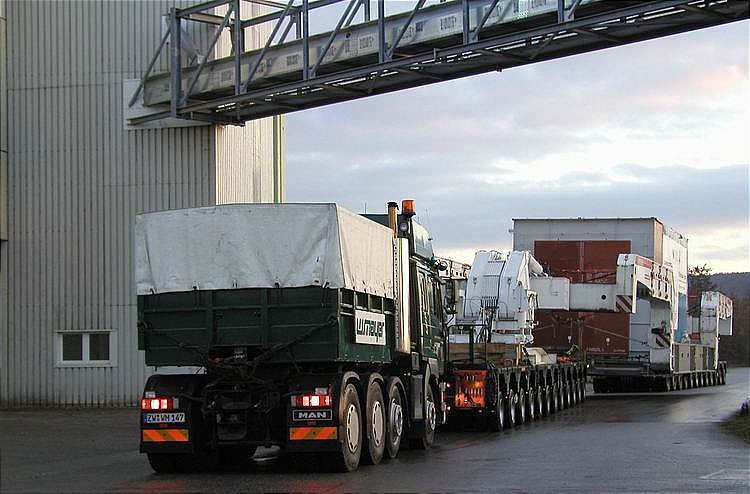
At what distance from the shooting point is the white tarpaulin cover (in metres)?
14.8

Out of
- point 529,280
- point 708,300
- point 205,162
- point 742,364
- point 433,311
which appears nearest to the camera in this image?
point 433,311

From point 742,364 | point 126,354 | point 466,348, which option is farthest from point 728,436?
point 742,364

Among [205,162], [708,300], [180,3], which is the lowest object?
[708,300]

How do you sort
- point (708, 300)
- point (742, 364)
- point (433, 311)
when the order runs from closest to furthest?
1. point (433, 311)
2. point (708, 300)
3. point (742, 364)

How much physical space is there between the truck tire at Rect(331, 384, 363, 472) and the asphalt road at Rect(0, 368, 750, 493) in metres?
0.17

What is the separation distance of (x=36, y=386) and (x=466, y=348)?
10.7 meters

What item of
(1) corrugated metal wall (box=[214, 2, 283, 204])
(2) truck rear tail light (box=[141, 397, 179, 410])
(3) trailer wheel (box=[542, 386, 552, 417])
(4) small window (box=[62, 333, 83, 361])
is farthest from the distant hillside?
(2) truck rear tail light (box=[141, 397, 179, 410])

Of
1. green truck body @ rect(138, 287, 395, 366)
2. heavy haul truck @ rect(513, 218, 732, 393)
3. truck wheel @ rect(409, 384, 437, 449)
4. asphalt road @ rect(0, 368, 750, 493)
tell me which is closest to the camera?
asphalt road @ rect(0, 368, 750, 493)

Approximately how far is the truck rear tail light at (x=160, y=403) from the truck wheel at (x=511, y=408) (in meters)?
9.95

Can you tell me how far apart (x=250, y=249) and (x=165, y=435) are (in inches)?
97.0

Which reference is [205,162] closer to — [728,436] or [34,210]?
[34,210]

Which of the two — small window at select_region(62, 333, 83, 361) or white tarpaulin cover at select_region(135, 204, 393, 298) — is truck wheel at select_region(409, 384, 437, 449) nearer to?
white tarpaulin cover at select_region(135, 204, 393, 298)

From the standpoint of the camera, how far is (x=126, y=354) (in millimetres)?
27938

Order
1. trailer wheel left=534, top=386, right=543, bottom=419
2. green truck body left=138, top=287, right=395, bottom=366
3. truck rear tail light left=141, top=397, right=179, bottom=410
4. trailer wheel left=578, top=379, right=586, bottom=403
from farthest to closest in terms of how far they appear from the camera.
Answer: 1. trailer wheel left=578, top=379, right=586, bottom=403
2. trailer wheel left=534, top=386, right=543, bottom=419
3. truck rear tail light left=141, top=397, right=179, bottom=410
4. green truck body left=138, top=287, right=395, bottom=366
